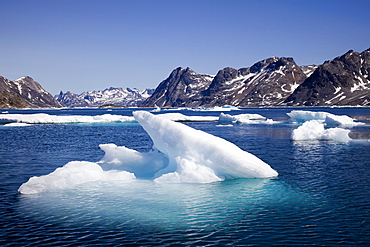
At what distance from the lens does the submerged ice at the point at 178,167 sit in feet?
58.6

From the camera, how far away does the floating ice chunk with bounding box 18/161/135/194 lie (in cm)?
1673

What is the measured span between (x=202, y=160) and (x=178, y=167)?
4.59 ft

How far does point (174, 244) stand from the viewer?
10242mm

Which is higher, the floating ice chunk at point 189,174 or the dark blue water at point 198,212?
the floating ice chunk at point 189,174

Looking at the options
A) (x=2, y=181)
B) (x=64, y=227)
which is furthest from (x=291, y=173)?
(x=2, y=181)

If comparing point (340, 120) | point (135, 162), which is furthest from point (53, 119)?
point (135, 162)

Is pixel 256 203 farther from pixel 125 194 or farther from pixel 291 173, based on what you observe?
pixel 291 173

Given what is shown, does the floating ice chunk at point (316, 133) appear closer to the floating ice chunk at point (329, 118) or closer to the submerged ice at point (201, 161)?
the submerged ice at point (201, 161)

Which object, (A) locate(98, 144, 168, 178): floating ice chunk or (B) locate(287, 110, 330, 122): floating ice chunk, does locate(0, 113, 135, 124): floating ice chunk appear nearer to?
(B) locate(287, 110, 330, 122): floating ice chunk

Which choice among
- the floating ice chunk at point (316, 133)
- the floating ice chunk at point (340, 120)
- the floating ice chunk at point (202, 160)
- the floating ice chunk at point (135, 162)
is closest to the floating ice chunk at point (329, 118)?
the floating ice chunk at point (340, 120)

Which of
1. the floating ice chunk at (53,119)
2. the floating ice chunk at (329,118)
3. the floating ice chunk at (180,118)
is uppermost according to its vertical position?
the floating ice chunk at (329,118)

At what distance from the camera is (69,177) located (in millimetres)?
17844

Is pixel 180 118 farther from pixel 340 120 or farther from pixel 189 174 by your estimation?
pixel 189 174

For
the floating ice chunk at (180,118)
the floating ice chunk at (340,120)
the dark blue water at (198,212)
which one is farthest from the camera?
the floating ice chunk at (180,118)
